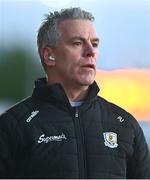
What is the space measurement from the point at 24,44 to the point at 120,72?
54 centimetres

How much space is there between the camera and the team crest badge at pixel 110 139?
176cm

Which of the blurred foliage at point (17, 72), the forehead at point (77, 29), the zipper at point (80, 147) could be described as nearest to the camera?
the zipper at point (80, 147)

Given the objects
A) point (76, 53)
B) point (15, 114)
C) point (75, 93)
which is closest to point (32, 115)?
point (15, 114)

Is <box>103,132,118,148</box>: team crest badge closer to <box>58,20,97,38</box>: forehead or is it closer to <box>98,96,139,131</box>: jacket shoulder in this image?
<box>98,96,139,131</box>: jacket shoulder

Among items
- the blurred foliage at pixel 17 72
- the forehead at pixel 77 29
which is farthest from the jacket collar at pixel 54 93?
the blurred foliage at pixel 17 72

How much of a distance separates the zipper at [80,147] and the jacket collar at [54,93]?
0.27 feet

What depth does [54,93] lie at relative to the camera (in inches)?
69.2

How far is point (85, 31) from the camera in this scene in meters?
1.80

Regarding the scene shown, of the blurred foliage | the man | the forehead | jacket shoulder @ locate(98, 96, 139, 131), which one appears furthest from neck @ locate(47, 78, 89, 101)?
the blurred foliage

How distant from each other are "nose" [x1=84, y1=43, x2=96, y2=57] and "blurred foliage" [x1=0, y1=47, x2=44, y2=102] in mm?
469

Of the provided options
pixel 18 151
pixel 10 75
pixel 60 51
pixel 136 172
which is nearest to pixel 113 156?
pixel 136 172

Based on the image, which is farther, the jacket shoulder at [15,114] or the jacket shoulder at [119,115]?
the jacket shoulder at [119,115]

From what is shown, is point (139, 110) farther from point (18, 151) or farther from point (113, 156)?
point (18, 151)

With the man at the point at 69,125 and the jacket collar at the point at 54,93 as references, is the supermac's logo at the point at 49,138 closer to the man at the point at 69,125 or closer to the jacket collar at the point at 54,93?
the man at the point at 69,125
